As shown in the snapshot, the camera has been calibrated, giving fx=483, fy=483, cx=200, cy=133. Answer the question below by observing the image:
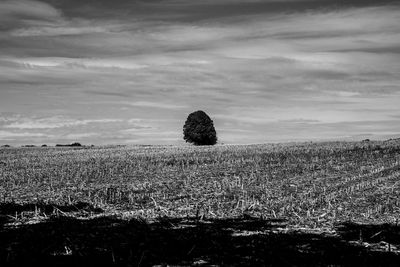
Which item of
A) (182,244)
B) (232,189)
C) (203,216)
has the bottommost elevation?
(182,244)

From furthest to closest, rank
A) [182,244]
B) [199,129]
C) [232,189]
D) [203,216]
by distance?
[199,129] → [232,189] → [203,216] → [182,244]

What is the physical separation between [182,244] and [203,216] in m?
3.05

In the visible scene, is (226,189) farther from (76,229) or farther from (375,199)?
(76,229)

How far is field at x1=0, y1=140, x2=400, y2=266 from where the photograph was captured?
9.15 m

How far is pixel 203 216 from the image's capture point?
12.8 metres

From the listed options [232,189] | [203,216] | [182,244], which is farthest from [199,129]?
[182,244]

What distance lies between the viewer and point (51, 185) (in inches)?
807

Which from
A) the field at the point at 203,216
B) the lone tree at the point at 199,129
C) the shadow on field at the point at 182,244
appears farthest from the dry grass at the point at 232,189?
the lone tree at the point at 199,129

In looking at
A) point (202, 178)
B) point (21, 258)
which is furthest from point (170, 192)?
point (21, 258)

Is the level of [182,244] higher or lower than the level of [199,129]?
lower

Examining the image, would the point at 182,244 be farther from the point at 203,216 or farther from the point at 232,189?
the point at 232,189

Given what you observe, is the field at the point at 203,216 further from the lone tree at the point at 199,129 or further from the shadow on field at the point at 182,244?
the lone tree at the point at 199,129

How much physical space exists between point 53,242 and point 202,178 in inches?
539

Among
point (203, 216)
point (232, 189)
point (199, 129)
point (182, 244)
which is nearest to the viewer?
point (182, 244)
